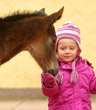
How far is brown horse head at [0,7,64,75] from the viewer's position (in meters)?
2.35

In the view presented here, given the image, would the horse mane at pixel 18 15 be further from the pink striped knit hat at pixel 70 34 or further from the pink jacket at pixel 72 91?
the pink jacket at pixel 72 91

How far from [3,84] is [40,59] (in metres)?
3.02

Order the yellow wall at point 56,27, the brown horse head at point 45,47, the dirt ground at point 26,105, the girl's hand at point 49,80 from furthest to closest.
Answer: the yellow wall at point 56,27, the dirt ground at point 26,105, the brown horse head at point 45,47, the girl's hand at point 49,80

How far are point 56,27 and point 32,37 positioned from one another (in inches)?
124

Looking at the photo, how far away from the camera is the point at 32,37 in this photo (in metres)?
2.43

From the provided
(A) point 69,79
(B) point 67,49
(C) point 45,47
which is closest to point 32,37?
(C) point 45,47

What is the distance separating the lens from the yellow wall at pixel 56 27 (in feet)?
17.9

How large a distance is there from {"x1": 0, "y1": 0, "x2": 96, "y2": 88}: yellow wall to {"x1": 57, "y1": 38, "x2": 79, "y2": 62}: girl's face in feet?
9.84

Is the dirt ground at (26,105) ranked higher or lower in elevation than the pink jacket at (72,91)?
higher

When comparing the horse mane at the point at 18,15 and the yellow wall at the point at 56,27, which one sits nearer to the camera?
the horse mane at the point at 18,15

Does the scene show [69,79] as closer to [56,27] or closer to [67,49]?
[67,49]

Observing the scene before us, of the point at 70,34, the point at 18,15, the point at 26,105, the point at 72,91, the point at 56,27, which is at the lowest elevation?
the point at 72,91

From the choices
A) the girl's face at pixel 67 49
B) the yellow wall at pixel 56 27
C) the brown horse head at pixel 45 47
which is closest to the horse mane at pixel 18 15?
the brown horse head at pixel 45 47

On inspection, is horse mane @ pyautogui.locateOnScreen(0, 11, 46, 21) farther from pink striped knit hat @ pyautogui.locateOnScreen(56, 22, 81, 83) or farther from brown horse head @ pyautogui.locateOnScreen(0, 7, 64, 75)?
pink striped knit hat @ pyautogui.locateOnScreen(56, 22, 81, 83)
